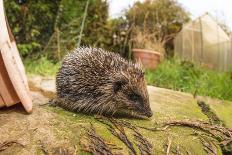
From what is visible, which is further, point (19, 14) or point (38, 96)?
point (19, 14)

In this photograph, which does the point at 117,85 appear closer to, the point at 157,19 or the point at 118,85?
the point at 118,85

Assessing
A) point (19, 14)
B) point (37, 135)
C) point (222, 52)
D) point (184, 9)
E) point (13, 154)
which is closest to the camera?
point (13, 154)

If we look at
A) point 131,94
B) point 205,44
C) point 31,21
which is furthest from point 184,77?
point 131,94

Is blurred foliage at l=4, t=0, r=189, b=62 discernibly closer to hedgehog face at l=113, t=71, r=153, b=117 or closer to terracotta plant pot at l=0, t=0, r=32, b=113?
hedgehog face at l=113, t=71, r=153, b=117

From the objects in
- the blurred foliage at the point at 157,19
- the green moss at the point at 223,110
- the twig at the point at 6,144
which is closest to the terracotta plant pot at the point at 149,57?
the blurred foliage at the point at 157,19

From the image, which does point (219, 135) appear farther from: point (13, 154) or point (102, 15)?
point (102, 15)

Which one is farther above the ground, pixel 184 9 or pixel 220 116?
pixel 184 9

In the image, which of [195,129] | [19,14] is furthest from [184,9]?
[195,129]
